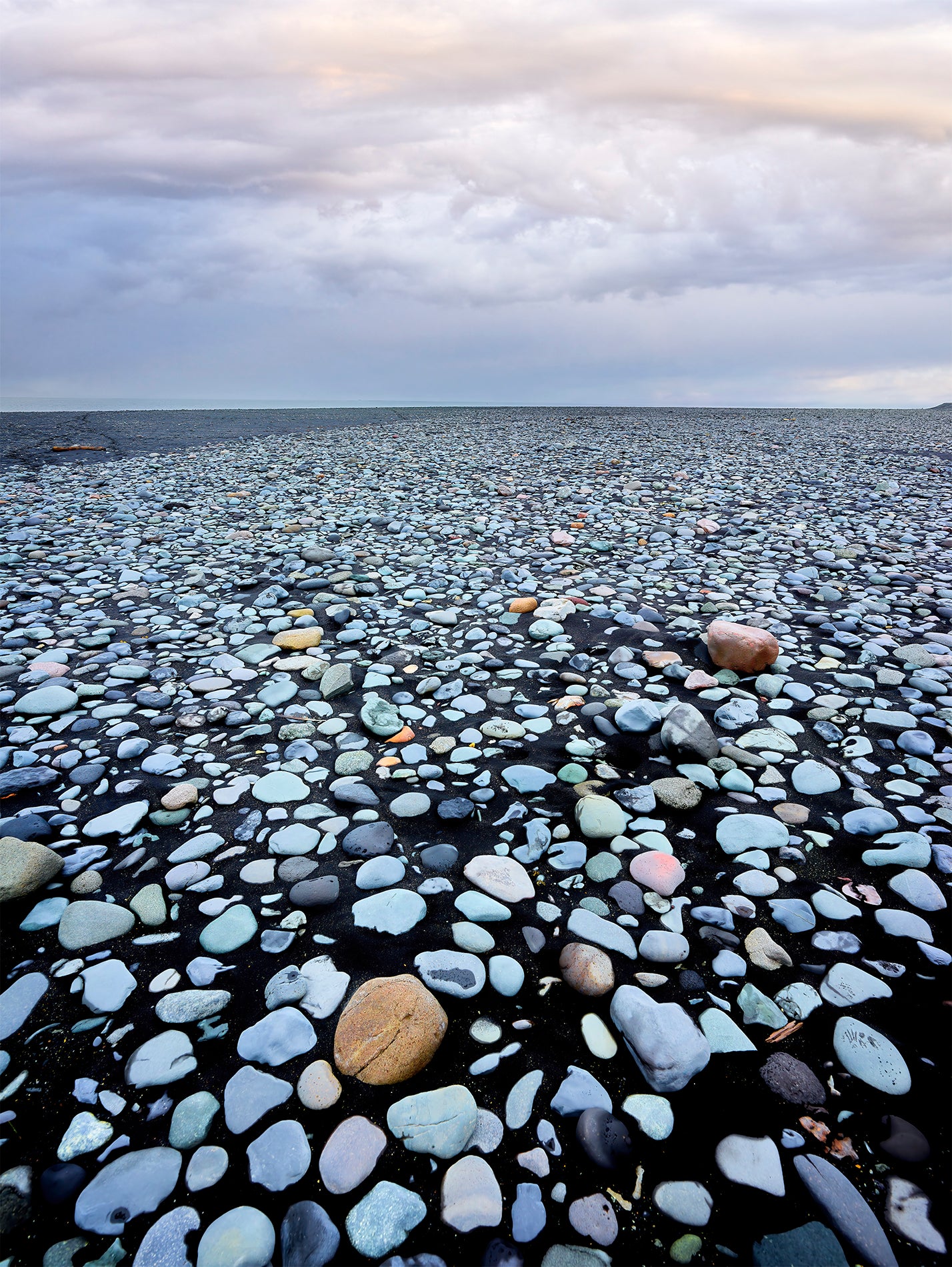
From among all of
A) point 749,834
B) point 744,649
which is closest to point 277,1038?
point 749,834

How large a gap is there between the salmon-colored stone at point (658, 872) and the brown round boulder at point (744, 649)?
163cm

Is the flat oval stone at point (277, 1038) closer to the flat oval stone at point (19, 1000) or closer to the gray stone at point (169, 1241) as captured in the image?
the gray stone at point (169, 1241)

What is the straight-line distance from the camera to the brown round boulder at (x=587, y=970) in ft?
5.83

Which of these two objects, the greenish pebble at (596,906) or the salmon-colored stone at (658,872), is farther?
the salmon-colored stone at (658,872)

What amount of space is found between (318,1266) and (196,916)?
40.5 inches

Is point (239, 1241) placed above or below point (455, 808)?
below

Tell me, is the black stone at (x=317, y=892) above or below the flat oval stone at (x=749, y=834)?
below

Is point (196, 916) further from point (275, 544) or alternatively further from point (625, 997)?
point (275, 544)

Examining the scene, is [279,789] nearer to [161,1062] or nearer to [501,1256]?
[161,1062]

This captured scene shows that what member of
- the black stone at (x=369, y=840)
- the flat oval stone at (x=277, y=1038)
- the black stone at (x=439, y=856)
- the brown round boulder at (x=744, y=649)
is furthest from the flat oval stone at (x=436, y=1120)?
the brown round boulder at (x=744, y=649)

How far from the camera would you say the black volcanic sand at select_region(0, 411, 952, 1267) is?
4.50 feet

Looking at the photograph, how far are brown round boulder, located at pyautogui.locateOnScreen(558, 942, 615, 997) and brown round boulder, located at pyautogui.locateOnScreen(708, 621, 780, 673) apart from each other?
2121 millimetres

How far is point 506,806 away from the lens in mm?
2543

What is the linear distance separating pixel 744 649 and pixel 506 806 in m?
1.76
